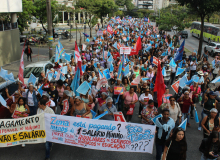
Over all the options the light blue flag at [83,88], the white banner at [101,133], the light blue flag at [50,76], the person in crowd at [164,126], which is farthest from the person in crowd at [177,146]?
the light blue flag at [50,76]

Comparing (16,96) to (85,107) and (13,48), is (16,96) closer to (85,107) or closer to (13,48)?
(85,107)

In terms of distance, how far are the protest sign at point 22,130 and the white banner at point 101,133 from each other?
175 mm

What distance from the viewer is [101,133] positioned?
5602 mm

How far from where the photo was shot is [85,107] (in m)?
6.34

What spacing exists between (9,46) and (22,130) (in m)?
14.6

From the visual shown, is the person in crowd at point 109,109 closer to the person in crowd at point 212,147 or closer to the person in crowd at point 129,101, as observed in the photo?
the person in crowd at point 129,101

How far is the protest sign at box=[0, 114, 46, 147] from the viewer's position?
5.66 meters

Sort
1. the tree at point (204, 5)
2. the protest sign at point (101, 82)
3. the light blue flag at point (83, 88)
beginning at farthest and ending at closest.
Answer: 1. the tree at point (204, 5)
2. the protest sign at point (101, 82)
3. the light blue flag at point (83, 88)

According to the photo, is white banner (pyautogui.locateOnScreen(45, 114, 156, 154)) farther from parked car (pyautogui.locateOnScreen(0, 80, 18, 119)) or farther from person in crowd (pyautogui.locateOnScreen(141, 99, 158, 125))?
parked car (pyautogui.locateOnScreen(0, 80, 18, 119))

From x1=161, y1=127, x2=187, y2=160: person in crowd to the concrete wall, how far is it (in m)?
16.2

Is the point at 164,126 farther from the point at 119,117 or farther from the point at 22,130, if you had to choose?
the point at 22,130

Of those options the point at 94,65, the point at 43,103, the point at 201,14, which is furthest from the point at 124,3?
the point at 43,103

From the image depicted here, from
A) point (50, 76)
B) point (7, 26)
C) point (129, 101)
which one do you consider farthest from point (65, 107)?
point (7, 26)

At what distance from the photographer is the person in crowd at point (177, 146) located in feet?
14.5
